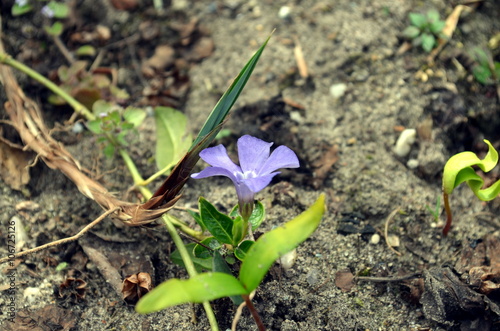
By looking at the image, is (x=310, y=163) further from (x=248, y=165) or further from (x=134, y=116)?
(x=134, y=116)

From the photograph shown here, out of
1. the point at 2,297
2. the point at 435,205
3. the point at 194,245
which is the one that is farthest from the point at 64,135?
the point at 435,205

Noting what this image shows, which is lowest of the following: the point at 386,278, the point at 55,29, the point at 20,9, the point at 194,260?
the point at 386,278

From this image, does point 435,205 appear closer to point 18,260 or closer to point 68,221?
point 68,221

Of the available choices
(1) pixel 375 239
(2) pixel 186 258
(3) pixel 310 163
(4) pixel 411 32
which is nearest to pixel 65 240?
(2) pixel 186 258

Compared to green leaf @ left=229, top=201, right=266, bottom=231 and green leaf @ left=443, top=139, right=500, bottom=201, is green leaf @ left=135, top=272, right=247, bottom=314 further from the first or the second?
green leaf @ left=443, top=139, right=500, bottom=201

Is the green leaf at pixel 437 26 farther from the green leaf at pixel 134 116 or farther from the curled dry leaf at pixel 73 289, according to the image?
the curled dry leaf at pixel 73 289
